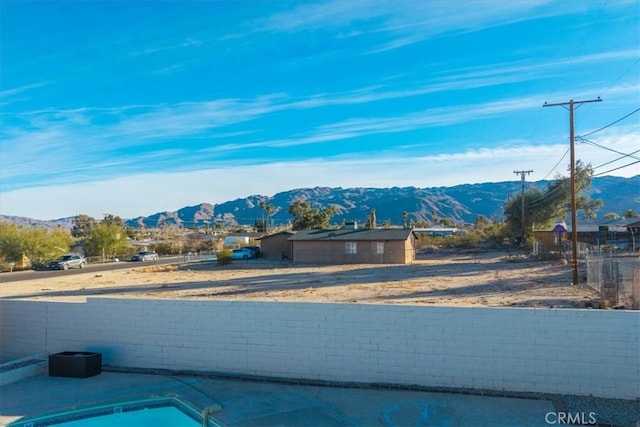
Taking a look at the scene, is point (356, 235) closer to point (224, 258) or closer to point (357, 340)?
point (224, 258)

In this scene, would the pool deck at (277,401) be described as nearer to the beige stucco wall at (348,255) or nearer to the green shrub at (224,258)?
the beige stucco wall at (348,255)

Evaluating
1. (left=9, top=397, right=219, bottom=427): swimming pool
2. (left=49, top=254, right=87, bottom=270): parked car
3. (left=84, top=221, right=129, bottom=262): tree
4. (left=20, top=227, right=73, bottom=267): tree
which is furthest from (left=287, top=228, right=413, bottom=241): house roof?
(left=9, top=397, right=219, bottom=427): swimming pool

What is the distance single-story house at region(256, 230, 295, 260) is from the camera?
180 ft

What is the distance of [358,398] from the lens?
8172 millimetres

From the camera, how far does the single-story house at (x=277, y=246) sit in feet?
180

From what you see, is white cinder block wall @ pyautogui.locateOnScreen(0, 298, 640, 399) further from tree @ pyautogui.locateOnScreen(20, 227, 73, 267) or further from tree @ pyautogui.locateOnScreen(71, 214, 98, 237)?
tree @ pyautogui.locateOnScreen(71, 214, 98, 237)

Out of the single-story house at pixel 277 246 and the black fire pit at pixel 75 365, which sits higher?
the single-story house at pixel 277 246

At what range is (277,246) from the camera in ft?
183

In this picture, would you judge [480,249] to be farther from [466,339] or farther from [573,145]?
[466,339]

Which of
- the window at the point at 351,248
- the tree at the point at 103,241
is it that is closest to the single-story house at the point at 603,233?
the window at the point at 351,248

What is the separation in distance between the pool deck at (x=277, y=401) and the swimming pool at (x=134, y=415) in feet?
0.39

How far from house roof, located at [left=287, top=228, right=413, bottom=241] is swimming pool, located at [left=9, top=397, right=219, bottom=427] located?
127ft

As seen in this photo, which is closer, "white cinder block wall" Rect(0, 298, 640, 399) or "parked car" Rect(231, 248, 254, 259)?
"white cinder block wall" Rect(0, 298, 640, 399)

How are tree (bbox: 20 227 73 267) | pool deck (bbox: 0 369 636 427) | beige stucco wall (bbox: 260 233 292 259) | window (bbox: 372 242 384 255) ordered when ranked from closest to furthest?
pool deck (bbox: 0 369 636 427), window (bbox: 372 242 384 255), tree (bbox: 20 227 73 267), beige stucco wall (bbox: 260 233 292 259)
